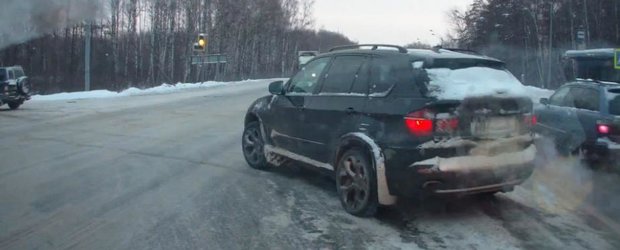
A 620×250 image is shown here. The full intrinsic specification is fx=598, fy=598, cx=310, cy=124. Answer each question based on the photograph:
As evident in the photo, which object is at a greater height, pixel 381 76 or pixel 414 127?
pixel 381 76

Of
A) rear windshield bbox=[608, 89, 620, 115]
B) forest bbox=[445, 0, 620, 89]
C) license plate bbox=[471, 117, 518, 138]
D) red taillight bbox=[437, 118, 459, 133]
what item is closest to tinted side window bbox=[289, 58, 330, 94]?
red taillight bbox=[437, 118, 459, 133]

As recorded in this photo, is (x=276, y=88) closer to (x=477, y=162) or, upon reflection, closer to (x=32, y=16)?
(x=477, y=162)

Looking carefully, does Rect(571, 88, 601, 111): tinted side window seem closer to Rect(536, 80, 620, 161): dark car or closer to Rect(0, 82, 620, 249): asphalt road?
Rect(536, 80, 620, 161): dark car

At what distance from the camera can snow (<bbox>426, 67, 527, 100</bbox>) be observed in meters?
5.09

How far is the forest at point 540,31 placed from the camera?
3509 centimetres

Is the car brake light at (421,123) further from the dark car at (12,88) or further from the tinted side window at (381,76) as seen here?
the dark car at (12,88)

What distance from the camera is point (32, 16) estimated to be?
8.90m

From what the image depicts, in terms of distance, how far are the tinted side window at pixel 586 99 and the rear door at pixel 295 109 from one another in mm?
4127

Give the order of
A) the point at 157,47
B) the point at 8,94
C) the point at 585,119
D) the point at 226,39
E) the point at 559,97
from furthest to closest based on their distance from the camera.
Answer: the point at 226,39 < the point at 157,47 < the point at 8,94 < the point at 559,97 < the point at 585,119

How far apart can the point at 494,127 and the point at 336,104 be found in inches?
60.4

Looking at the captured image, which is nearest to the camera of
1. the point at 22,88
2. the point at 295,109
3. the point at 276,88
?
the point at 295,109

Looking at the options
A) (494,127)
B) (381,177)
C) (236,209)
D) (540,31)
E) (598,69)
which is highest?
(540,31)

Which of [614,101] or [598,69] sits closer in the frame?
[614,101]

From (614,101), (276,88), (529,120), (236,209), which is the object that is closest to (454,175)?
(529,120)
